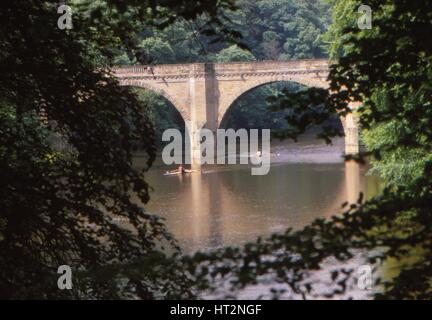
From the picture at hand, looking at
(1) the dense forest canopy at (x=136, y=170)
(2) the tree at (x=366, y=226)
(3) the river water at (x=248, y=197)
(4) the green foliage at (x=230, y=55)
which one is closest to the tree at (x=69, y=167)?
(1) the dense forest canopy at (x=136, y=170)

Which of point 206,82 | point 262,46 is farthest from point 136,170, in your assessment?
point 262,46

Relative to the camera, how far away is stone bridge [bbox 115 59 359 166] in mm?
42531

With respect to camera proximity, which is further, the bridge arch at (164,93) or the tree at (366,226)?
the bridge arch at (164,93)

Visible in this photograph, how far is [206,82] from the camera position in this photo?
142 ft

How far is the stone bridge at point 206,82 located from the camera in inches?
1674

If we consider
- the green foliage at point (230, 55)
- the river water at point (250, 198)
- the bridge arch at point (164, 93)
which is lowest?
the river water at point (250, 198)

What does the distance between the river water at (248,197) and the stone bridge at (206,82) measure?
435 cm

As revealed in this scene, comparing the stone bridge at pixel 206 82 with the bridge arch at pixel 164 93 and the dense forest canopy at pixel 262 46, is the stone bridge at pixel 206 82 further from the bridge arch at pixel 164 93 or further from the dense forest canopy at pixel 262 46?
the dense forest canopy at pixel 262 46

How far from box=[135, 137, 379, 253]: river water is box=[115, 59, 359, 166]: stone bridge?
435 centimetres

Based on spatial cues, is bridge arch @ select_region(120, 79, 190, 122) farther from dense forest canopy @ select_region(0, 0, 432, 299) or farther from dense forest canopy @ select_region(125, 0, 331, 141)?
dense forest canopy @ select_region(0, 0, 432, 299)

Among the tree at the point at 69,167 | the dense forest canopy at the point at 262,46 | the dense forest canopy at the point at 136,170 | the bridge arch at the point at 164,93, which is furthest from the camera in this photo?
the dense forest canopy at the point at 262,46

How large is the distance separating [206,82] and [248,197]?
1647cm

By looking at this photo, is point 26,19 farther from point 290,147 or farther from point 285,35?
→ point 285,35
